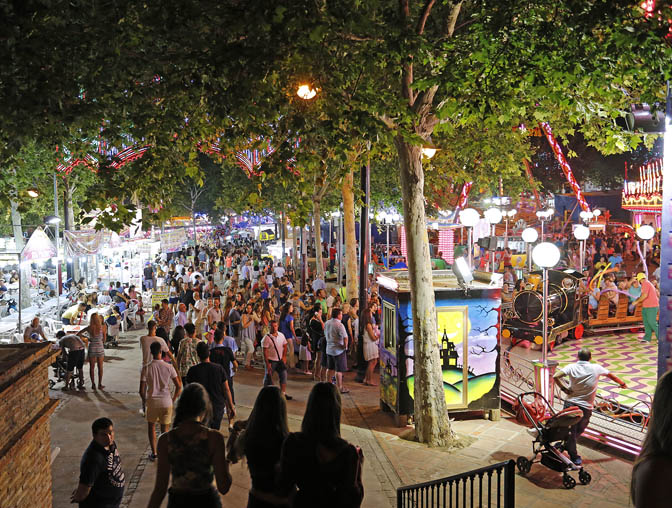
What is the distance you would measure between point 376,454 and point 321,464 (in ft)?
17.4

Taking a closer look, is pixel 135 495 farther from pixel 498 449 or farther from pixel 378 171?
pixel 378 171

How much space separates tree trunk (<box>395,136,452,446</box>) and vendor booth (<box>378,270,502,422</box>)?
2.65 feet

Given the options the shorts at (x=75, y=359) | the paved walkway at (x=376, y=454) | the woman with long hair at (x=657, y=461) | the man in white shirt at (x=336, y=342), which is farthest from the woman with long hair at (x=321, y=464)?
the shorts at (x=75, y=359)

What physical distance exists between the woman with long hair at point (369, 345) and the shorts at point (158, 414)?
15.7 feet

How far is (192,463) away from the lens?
4004 millimetres

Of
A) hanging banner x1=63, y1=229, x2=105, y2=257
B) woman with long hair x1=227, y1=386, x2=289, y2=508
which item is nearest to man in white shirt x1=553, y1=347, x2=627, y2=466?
woman with long hair x1=227, y1=386, x2=289, y2=508

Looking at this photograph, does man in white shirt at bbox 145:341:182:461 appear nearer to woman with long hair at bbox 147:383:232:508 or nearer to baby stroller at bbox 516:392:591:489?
woman with long hair at bbox 147:383:232:508

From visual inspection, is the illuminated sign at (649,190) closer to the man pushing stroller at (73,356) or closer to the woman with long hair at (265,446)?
the man pushing stroller at (73,356)

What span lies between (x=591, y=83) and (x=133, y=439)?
26.1 feet

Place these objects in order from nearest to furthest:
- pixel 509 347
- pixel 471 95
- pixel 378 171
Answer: pixel 471 95 → pixel 509 347 → pixel 378 171

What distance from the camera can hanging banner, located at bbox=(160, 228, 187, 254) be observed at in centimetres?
2277

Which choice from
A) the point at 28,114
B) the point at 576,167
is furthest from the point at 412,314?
the point at 576,167

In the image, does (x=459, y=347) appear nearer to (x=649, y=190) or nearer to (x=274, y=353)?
(x=274, y=353)

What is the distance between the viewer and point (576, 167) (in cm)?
4141
